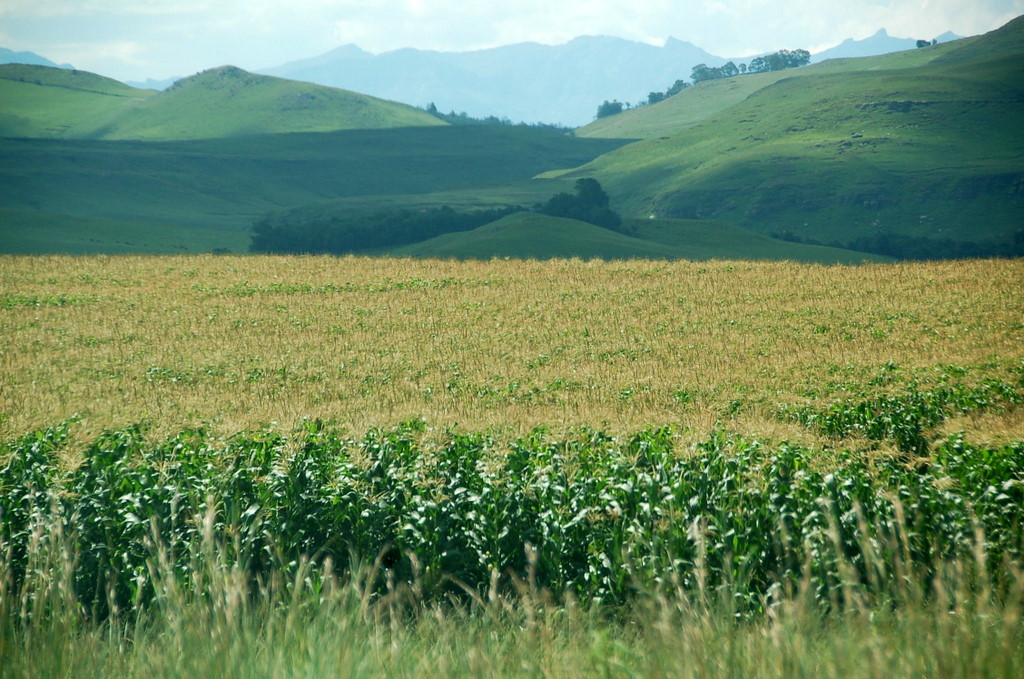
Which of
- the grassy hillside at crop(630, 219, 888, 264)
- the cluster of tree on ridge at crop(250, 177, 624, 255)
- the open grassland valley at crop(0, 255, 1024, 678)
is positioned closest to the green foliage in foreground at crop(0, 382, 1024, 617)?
the open grassland valley at crop(0, 255, 1024, 678)

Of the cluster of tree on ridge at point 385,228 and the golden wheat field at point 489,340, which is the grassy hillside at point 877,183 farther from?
the golden wheat field at point 489,340

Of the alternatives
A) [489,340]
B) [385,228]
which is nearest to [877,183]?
[385,228]

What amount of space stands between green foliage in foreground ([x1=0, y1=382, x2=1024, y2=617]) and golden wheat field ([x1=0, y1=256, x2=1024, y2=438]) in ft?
8.42

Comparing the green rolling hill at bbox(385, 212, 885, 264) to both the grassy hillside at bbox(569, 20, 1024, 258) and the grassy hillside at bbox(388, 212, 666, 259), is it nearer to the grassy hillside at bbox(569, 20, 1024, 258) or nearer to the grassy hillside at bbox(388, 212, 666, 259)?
the grassy hillside at bbox(388, 212, 666, 259)

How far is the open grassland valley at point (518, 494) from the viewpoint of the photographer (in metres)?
5.30

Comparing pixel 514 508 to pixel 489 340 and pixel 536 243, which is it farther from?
pixel 536 243

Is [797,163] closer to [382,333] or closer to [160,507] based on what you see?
[382,333]

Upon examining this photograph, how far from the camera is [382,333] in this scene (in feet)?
104

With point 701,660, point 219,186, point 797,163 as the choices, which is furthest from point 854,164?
point 701,660

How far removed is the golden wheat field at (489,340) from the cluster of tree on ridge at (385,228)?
61.6 m

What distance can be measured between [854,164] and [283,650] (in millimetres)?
189788

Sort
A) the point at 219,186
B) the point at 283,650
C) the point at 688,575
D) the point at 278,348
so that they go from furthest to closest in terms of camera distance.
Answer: the point at 219,186
the point at 278,348
the point at 688,575
the point at 283,650

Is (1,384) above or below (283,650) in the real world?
below

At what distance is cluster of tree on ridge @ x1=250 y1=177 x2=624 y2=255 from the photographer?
363ft
